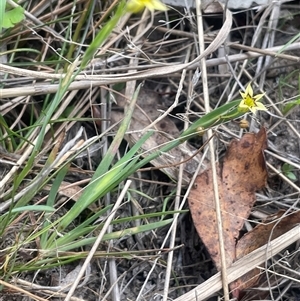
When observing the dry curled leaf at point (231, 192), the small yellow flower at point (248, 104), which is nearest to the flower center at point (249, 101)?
the small yellow flower at point (248, 104)

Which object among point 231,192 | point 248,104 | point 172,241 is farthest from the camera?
point 231,192

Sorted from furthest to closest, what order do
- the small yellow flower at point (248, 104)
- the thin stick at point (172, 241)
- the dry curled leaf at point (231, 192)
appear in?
the dry curled leaf at point (231, 192) → the thin stick at point (172, 241) → the small yellow flower at point (248, 104)

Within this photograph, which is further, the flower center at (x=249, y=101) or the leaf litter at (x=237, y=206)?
the leaf litter at (x=237, y=206)

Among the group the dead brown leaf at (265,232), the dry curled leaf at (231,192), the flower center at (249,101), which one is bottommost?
the dead brown leaf at (265,232)

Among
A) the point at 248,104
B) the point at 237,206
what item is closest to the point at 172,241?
the point at 237,206

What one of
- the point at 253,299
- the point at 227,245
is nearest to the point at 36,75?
the point at 227,245

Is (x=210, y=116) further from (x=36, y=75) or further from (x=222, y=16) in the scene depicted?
(x=222, y=16)

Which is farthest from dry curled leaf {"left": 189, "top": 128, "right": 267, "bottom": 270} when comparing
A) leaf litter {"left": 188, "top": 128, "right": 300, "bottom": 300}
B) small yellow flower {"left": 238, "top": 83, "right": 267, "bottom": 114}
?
small yellow flower {"left": 238, "top": 83, "right": 267, "bottom": 114}

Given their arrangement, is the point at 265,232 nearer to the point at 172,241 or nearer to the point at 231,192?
the point at 231,192

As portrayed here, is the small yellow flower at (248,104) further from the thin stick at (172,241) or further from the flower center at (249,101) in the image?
the thin stick at (172,241)

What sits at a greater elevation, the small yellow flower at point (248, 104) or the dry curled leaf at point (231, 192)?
the small yellow flower at point (248, 104)
